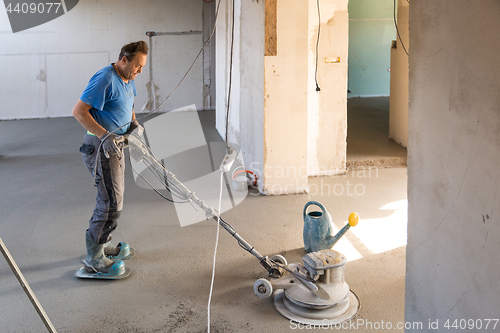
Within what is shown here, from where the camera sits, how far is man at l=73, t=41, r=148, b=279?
9.80 ft

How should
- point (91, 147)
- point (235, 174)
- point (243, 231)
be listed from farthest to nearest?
point (235, 174)
point (243, 231)
point (91, 147)

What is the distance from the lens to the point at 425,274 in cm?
210

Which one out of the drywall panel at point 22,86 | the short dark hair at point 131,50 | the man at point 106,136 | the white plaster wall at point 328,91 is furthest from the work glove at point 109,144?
the drywall panel at point 22,86

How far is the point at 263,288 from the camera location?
2975mm

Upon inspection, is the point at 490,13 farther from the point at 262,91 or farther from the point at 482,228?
the point at 262,91

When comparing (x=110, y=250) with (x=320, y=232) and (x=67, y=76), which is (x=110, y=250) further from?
(x=67, y=76)

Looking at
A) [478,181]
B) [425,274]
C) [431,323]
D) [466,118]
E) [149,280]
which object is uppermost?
[466,118]

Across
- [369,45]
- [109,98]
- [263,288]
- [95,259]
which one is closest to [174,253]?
[95,259]

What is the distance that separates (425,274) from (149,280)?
1869mm

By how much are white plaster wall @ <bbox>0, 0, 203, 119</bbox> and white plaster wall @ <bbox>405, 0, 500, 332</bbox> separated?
24.5 ft

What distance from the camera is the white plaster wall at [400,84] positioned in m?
6.20

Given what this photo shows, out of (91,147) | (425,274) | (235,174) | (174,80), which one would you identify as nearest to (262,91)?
(235,174)

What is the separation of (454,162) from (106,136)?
1.90 meters

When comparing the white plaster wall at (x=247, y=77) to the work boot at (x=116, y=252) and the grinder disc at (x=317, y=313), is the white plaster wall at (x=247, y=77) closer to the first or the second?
the work boot at (x=116, y=252)
